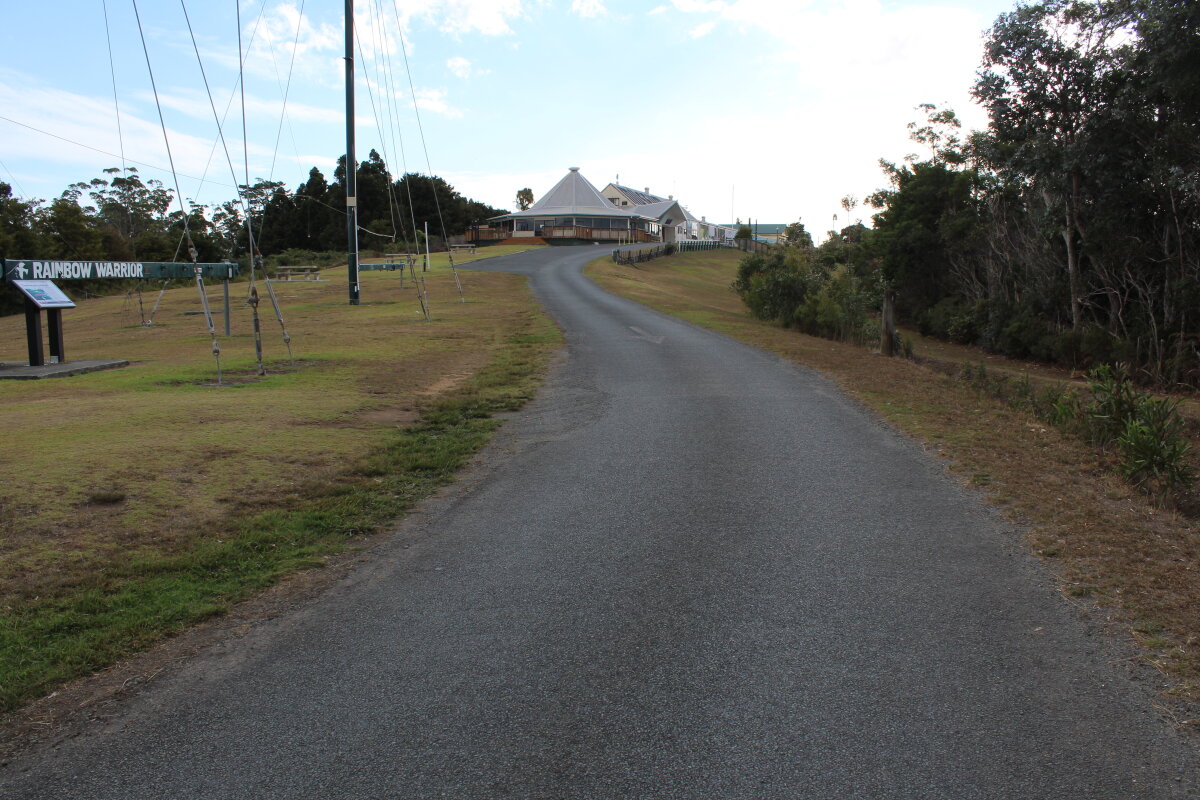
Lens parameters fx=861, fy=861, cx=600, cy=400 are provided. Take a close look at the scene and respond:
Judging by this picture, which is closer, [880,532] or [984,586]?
[984,586]

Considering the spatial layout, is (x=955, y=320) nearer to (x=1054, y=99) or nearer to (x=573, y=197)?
(x=1054, y=99)

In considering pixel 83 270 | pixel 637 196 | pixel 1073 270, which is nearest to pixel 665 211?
pixel 637 196

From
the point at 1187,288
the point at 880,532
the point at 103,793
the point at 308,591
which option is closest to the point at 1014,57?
the point at 1187,288

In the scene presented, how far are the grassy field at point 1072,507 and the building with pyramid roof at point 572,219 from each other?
7211 cm

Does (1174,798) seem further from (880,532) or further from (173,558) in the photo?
(173,558)

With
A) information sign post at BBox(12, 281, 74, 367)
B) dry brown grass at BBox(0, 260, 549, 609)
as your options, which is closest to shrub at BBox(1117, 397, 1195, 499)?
dry brown grass at BBox(0, 260, 549, 609)

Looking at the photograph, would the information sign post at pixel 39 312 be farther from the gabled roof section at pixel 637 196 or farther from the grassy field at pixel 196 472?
the gabled roof section at pixel 637 196

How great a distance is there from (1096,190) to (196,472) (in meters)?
26.5

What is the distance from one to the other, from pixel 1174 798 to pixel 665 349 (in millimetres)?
15249

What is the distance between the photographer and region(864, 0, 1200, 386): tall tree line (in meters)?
21.6

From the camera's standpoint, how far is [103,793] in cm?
325

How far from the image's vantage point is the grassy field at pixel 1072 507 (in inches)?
186

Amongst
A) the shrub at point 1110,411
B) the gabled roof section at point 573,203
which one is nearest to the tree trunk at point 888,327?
the shrub at point 1110,411

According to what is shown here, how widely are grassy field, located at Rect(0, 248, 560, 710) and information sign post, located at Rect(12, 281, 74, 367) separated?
49.5 inches
